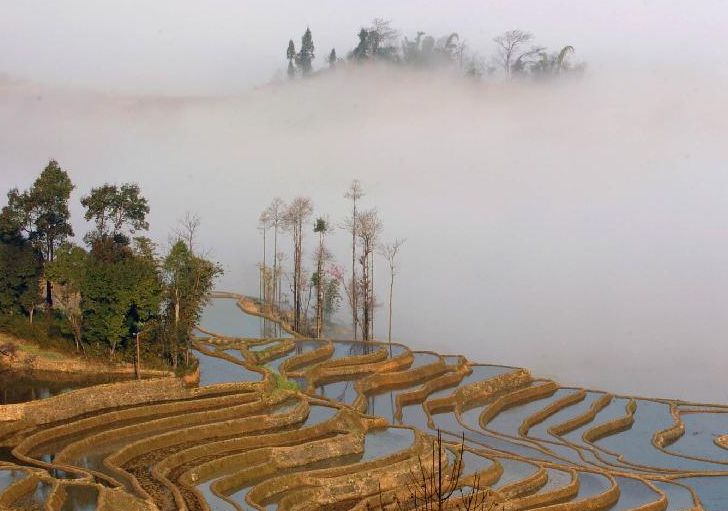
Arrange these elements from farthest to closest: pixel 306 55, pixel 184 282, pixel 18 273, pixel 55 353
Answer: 1. pixel 306 55
2. pixel 18 273
3. pixel 184 282
4. pixel 55 353

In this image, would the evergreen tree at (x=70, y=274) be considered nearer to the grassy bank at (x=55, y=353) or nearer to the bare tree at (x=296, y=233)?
the grassy bank at (x=55, y=353)

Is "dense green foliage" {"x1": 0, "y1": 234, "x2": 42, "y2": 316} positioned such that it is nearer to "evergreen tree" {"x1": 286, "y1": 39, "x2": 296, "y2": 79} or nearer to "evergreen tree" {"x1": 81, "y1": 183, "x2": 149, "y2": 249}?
"evergreen tree" {"x1": 81, "y1": 183, "x2": 149, "y2": 249}

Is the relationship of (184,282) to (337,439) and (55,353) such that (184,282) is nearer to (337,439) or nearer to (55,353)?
(55,353)

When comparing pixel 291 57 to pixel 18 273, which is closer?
pixel 18 273

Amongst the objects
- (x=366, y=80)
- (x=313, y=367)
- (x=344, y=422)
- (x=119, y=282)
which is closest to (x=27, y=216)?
(x=119, y=282)

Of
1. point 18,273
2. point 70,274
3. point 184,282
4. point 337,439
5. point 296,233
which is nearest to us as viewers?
point 337,439

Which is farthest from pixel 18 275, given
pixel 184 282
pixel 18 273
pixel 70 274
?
pixel 184 282

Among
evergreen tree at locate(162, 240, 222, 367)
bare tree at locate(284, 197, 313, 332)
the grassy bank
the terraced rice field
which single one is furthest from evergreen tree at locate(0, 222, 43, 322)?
bare tree at locate(284, 197, 313, 332)
